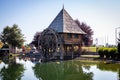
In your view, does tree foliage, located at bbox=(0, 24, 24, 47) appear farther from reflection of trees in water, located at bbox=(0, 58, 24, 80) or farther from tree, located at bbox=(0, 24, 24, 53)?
reflection of trees in water, located at bbox=(0, 58, 24, 80)

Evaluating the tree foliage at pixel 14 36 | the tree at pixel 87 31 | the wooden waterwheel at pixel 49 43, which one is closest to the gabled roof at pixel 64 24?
the wooden waterwheel at pixel 49 43

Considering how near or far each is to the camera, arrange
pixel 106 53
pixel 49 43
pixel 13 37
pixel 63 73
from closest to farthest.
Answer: pixel 63 73 < pixel 106 53 < pixel 49 43 < pixel 13 37

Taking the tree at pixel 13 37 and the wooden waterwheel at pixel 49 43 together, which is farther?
the tree at pixel 13 37

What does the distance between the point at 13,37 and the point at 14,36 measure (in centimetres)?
38

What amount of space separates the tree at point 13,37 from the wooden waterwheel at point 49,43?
22.8 m

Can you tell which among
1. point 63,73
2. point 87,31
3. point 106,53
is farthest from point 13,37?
point 63,73

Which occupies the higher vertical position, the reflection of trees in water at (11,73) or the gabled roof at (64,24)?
the gabled roof at (64,24)

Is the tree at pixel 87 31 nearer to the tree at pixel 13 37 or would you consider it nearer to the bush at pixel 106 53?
the tree at pixel 13 37

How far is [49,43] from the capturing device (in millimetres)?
39938

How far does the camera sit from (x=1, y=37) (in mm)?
67000

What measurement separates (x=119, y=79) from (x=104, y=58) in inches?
717

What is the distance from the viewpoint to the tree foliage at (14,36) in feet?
204

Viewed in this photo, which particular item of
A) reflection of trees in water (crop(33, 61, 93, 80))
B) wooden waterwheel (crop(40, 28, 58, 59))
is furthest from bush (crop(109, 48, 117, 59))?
reflection of trees in water (crop(33, 61, 93, 80))

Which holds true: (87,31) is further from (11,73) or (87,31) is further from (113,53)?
(11,73)
